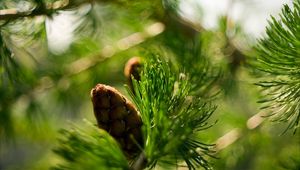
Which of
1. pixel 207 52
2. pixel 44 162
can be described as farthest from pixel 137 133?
pixel 44 162

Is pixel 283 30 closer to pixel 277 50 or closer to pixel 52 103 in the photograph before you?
pixel 277 50

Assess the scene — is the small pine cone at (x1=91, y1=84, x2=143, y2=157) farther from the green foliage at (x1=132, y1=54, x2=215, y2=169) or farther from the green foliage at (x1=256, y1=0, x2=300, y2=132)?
the green foliage at (x1=256, y1=0, x2=300, y2=132)

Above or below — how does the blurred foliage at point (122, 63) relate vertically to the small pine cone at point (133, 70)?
below

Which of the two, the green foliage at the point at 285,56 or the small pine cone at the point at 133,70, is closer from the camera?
the green foliage at the point at 285,56

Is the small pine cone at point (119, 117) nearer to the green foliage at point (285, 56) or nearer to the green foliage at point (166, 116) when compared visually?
the green foliage at point (166, 116)

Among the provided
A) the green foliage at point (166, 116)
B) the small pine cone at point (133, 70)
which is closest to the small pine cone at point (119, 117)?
the green foliage at point (166, 116)

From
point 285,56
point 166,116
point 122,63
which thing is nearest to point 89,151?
point 166,116
